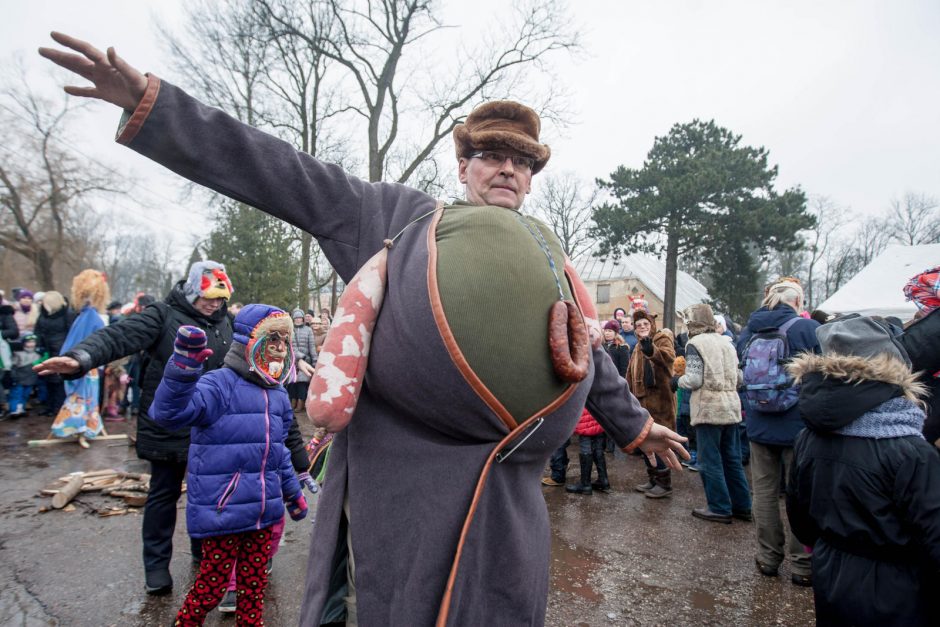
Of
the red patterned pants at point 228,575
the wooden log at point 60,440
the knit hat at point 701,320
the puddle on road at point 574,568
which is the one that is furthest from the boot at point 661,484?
the wooden log at point 60,440

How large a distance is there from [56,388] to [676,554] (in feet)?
33.1

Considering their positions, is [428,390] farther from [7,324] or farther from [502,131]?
[7,324]

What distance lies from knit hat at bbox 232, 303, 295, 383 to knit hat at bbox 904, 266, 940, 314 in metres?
4.07

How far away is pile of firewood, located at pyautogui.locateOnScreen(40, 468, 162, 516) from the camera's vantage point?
4754 mm

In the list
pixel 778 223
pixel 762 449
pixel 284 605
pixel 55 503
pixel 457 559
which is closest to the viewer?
pixel 457 559

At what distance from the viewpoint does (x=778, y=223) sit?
19.5 metres

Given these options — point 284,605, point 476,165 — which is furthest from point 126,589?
point 476,165

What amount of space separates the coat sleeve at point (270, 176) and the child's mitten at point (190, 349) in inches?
40.8

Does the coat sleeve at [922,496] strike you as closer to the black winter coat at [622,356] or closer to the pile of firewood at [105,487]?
the black winter coat at [622,356]

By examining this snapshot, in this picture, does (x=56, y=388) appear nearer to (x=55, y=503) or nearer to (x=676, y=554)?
(x=55, y=503)

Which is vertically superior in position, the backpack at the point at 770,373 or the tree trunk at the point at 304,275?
the tree trunk at the point at 304,275

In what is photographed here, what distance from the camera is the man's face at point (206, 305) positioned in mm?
3541

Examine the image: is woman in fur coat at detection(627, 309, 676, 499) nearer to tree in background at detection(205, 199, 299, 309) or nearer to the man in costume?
the man in costume

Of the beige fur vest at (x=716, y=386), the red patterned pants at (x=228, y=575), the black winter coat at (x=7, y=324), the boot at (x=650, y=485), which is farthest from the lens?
the black winter coat at (x=7, y=324)
